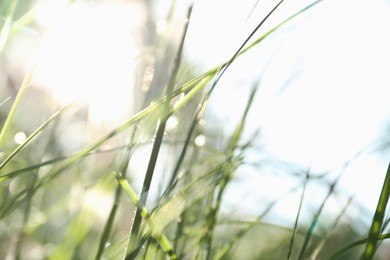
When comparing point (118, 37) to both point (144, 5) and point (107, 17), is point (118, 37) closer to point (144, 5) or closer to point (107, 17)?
point (107, 17)

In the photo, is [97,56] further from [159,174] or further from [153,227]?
[153,227]

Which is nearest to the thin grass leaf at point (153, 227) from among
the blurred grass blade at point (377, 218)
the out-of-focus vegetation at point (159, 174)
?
the out-of-focus vegetation at point (159, 174)

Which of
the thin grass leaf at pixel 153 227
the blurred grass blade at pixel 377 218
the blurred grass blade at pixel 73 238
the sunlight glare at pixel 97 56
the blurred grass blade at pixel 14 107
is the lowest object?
the blurred grass blade at pixel 377 218

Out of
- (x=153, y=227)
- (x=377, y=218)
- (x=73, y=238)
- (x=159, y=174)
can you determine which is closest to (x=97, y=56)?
(x=159, y=174)

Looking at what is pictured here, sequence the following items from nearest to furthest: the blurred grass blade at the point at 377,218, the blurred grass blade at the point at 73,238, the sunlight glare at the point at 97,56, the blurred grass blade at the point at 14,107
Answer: the blurred grass blade at the point at 377,218, the blurred grass blade at the point at 14,107, the blurred grass blade at the point at 73,238, the sunlight glare at the point at 97,56

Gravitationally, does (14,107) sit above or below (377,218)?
above

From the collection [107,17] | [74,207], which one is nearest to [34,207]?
[74,207]

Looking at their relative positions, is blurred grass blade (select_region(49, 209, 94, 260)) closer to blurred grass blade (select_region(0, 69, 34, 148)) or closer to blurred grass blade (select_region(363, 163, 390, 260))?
blurred grass blade (select_region(0, 69, 34, 148))

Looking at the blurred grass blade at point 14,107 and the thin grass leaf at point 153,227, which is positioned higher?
the blurred grass blade at point 14,107

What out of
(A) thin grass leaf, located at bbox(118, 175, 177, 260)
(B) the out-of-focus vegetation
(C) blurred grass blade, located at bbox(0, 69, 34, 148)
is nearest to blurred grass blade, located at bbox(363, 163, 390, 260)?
(B) the out-of-focus vegetation

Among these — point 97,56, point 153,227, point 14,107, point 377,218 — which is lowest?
point 377,218

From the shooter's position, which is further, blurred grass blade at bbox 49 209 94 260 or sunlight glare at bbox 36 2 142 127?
sunlight glare at bbox 36 2 142 127

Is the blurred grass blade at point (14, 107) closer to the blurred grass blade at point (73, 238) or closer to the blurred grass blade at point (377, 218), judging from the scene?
the blurred grass blade at point (73, 238)

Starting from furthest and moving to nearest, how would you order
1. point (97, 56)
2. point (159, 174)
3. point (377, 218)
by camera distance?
1. point (97, 56)
2. point (159, 174)
3. point (377, 218)
